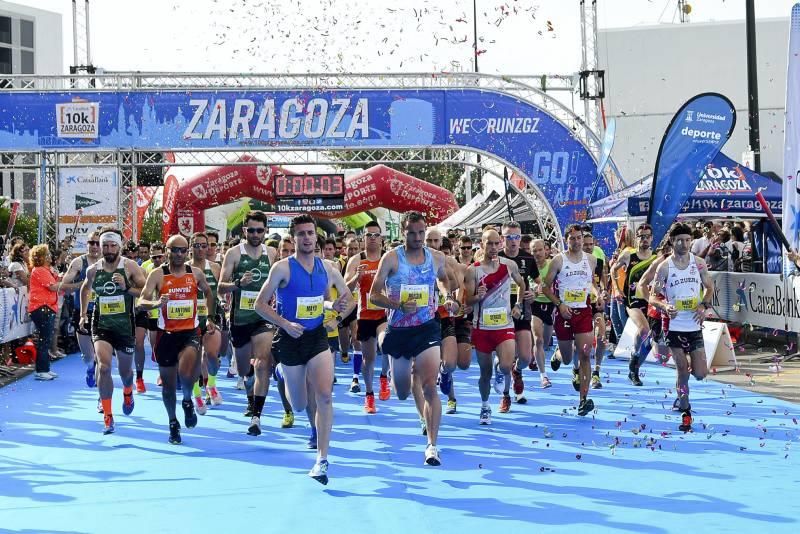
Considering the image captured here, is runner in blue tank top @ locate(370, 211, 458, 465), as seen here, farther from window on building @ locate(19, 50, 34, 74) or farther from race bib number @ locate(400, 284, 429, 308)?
window on building @ locate(19, 50, 34, 74)

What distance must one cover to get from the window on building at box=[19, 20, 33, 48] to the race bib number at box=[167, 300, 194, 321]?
87.8 meters

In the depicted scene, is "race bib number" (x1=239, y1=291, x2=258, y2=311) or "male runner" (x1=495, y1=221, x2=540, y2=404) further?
"male runner" (x1=495, y1=221, x2=540, y2=404)

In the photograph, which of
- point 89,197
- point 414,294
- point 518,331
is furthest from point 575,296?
point 89,197

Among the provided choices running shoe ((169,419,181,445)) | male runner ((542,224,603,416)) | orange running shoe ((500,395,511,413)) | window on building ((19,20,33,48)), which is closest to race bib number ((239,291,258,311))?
running shoe ((169,419,181,445))

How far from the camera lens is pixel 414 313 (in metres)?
8.52

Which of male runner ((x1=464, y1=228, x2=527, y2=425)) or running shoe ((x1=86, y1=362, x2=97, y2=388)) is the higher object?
male runner ((x1=464, y1=228, x2=527, y2=425))

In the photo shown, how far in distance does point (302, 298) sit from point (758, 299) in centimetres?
1047

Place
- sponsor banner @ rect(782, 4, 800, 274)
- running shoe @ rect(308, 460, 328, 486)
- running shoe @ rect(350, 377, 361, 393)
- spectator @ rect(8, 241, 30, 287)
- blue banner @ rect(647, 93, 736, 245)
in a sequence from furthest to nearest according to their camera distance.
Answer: spectator @ rect(8, 241, 30, 287) → blue banner @ rect(647, 93, 736, 245) → running shoe @ rect(350, 377, 361, 393) → sponsor banner @ rect(782, 4, 800, 274) → running shoe @ rect(308, 460, 328, 486)

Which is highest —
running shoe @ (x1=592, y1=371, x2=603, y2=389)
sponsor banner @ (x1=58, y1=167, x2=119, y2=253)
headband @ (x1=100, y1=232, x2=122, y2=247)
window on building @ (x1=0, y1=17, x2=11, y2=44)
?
window on building @ (x1=0, y1=17, x2=11, y2=44)

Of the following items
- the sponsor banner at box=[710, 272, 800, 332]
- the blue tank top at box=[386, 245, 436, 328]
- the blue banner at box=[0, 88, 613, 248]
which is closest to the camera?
the blue tank top at box=[386, 245, 436, 328]

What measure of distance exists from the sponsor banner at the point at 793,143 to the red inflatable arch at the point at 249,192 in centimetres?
1873

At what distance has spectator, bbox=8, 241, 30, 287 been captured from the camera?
54.7 ft

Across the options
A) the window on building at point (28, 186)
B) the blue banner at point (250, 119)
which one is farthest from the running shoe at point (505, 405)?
the window on building at point (28, 186)

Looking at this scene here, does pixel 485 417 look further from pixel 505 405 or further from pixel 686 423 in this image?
pixel 686 423
